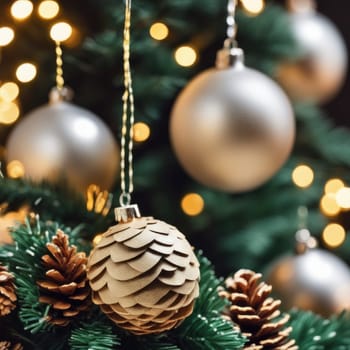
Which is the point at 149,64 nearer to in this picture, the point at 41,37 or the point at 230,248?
the point at 41,37

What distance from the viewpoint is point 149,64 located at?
798 millimetres

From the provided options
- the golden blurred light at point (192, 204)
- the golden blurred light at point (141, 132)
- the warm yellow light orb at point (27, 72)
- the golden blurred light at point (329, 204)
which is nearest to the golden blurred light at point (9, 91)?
the warm yellow light orb at point (27, 72)

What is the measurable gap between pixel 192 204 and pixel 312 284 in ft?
0.62

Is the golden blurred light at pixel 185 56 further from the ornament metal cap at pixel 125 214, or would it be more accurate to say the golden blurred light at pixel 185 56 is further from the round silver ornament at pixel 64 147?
the ornament metal cap at pixel 125 214

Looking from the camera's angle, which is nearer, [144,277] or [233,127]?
[144,277]

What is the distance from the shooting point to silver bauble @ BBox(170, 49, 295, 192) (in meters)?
0.69

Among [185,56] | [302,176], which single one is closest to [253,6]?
[185,56]

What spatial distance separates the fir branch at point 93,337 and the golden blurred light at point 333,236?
56 cm

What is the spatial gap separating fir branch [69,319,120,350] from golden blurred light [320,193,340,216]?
0.57 meters

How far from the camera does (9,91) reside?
77cm

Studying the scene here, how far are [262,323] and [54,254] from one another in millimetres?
174

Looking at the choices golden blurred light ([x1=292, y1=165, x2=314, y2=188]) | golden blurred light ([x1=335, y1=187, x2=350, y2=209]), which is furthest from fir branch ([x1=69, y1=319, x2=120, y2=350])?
golden blurred light ([x1=335, y1=187, x2=350, y2=209])

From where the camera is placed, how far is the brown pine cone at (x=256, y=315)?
0.57 meters

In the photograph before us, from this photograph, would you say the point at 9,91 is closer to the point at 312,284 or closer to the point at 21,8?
the point at 21,8
